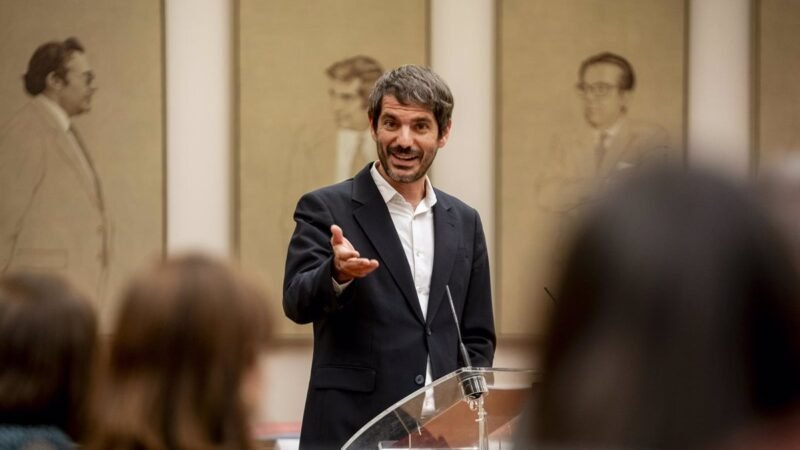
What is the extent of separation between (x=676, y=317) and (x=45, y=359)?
46.6 inches

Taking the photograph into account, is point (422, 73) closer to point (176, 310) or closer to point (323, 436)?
point (323, 436)

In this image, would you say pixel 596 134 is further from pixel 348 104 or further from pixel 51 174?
pixel 51 174

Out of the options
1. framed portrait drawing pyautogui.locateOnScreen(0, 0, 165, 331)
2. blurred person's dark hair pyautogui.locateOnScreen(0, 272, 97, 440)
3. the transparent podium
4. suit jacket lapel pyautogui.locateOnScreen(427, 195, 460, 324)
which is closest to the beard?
suit jacket lapel pyautogui.locateOnScreen(427, 195, 460, 324)

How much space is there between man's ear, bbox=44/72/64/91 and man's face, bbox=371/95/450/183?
2.93m

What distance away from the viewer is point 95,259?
5656 millimetres

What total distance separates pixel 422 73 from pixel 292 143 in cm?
260

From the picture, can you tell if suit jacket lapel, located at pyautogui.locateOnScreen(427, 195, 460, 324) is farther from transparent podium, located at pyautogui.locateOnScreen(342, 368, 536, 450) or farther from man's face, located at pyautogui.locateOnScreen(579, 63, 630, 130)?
man's face, located at pyautogui.locateOnScreen(579, 63, 630, 130)

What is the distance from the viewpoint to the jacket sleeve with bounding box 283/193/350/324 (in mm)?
2898

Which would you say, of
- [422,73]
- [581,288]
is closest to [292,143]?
[422,73]

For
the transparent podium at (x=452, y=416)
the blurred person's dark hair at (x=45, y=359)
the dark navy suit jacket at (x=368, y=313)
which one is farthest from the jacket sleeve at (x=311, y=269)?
the blurred person's dark hair at (x=45, y=359)

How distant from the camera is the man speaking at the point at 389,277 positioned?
2990 millimetres

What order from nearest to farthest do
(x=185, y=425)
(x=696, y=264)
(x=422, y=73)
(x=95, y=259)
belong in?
(x=696, y=264)
(x=185, y=425)
(x=422, y=73)
(x=95, y=259)

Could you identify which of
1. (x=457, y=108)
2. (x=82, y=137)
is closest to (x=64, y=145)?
(x=82, y=137)

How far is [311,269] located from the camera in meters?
3.05
